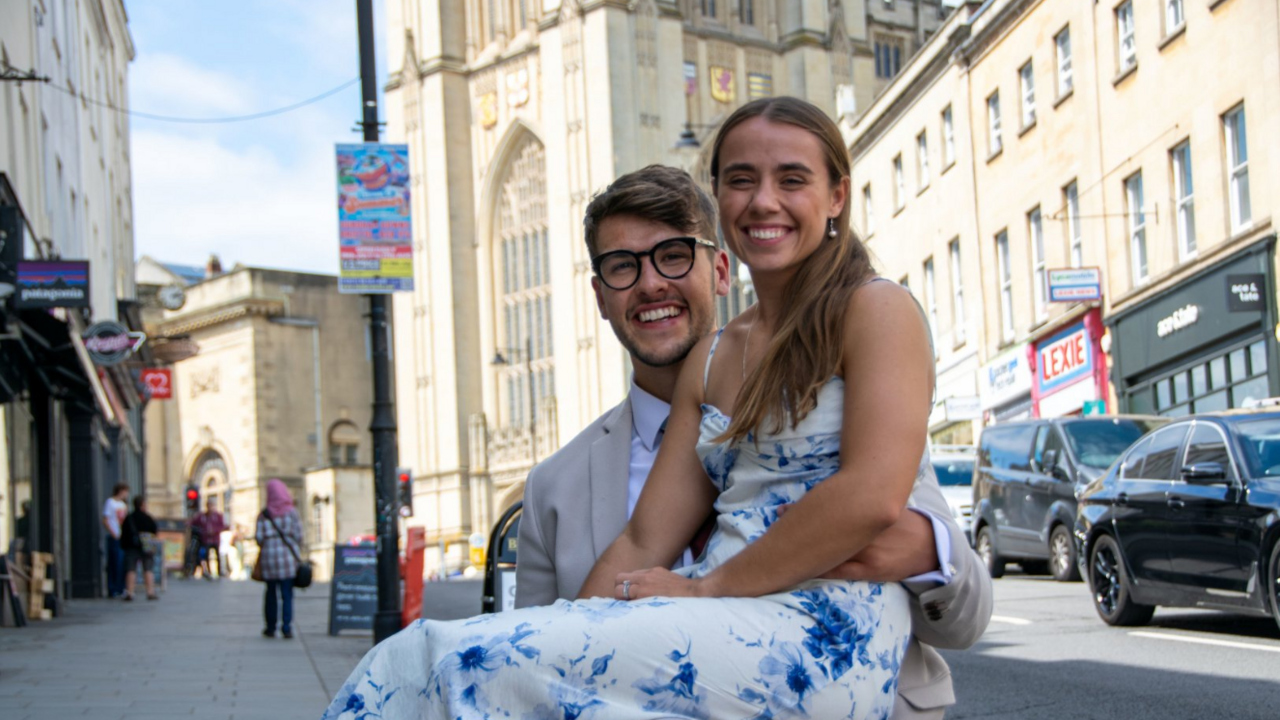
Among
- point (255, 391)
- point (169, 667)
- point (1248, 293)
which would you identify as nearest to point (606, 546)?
point (169, 667)

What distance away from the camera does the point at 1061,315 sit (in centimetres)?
3103

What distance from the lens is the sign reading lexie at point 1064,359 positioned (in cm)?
3030

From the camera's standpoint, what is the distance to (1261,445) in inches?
411

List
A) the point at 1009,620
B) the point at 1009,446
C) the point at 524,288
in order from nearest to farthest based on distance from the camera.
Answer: the point at 1009,620 < the point at 1009,446 < the point at 524,288

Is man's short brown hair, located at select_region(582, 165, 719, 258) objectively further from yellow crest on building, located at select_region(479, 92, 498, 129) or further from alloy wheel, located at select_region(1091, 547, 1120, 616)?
yellow crest on building, located at select_region(479, 92, 498, 129)

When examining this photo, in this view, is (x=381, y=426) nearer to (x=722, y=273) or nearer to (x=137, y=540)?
(x=137, y=540)

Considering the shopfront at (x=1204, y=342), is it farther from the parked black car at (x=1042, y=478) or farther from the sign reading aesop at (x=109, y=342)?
the sign reading aesop at (x=109, y=342)

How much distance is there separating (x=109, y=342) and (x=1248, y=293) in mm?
15955

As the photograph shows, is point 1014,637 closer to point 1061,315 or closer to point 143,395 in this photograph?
point 1061,315

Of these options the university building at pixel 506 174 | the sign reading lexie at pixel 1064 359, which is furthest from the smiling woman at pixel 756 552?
the university building at pixel 506 174

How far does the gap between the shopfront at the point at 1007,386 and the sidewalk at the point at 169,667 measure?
17689 millimetres

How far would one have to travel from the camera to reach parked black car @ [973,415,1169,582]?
55.5 ft

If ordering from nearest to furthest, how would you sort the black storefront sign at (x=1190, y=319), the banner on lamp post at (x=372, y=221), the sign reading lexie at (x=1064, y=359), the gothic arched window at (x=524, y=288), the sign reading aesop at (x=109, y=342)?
the banner on lamp post at (x=372, y=221), the sign reading aesop at (x=109, y=342), the black storefront sign at (x=1190, y=319), the sign reading lexie at (x=1064, y=359), the gothic arched window at (x=524, y=288)

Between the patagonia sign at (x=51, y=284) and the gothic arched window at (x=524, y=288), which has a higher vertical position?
the gothic arched window at (x=524, y=288)
